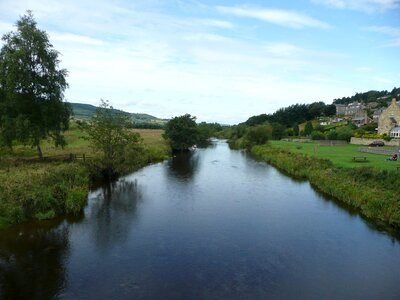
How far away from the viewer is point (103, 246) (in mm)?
19828

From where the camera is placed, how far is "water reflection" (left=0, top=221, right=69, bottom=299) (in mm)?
14633

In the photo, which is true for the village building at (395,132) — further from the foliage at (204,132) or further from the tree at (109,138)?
the tree at (109,138)

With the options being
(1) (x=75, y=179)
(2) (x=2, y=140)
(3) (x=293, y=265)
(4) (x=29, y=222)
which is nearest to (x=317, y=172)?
(3) (x=293, y=265)

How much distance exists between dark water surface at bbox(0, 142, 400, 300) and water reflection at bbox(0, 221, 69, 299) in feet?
0.16

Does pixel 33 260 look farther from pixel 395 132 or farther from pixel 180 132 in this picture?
pixel 395 132

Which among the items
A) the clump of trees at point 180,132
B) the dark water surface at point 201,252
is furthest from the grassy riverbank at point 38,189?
the clump of trees at point 180,132

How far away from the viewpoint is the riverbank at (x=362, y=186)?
25250mm

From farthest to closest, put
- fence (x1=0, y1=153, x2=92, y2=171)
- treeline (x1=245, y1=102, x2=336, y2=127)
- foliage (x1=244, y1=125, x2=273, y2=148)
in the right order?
treeline (x1=245, y1=102, x2=336, y2=127) < foliage (x1=244, y1=125, x2=273, y2=148) < fence (x1=0, y1=153, x2=92, y2=171)

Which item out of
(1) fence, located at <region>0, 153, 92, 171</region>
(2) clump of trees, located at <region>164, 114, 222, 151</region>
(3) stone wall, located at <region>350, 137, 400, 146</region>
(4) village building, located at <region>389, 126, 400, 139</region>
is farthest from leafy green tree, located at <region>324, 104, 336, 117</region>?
(1) fence, located at <region>0, 153, 92, 171</region>

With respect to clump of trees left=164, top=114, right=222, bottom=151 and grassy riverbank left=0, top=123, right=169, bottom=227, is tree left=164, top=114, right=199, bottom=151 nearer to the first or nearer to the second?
clump of trees left=164, top=114, right=222, bottom=151

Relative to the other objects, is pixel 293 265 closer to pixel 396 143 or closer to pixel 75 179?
pixel 75 179

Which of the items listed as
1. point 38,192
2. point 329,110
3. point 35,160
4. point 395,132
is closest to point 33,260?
point 38,192

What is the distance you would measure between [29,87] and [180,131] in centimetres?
4898

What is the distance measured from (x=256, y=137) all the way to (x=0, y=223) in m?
75.4
